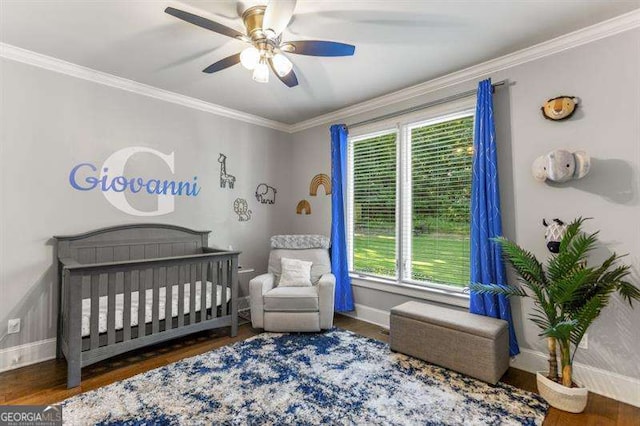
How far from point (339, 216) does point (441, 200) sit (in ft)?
4.04

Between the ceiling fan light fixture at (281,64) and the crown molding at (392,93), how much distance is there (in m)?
1.71

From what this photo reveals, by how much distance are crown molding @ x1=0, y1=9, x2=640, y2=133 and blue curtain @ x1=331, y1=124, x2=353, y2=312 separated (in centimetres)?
36

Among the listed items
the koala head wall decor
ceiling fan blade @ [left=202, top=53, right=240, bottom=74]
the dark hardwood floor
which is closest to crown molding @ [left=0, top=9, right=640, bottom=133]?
the koala head wall decor

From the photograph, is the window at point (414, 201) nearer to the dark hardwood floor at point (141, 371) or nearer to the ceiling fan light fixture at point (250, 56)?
the dark hardwood floor at point (141, 371)

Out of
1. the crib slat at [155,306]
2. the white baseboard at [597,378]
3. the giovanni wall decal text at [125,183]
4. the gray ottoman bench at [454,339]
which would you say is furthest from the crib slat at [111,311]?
the white baseboard at [597,378]

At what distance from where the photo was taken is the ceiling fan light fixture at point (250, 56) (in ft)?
6.31

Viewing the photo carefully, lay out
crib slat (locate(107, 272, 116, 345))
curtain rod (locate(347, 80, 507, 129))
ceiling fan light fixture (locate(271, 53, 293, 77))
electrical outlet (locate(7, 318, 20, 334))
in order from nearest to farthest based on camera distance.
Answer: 1. ceiling fan light fixture (locate(271, 53, 293, 77))
2. crib slat (locate(107, 272, 116, 345))
3. electrical outlet (locate(7, 318, 20, 334))
4. curtain rod (locate(347, 80, 507, 129))

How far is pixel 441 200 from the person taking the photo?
3.11m

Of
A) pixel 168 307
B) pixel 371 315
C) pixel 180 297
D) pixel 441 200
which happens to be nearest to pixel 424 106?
pixel 441 200

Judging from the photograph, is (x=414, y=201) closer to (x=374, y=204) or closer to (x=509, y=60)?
(x=374, y=204)

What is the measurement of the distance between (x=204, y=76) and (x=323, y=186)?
6.32ft

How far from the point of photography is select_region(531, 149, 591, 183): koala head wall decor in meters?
2.20

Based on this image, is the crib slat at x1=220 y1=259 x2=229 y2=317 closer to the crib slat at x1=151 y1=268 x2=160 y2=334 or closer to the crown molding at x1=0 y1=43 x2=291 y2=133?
the crib slat at x1=151 y1=268 x2=160 y2=334

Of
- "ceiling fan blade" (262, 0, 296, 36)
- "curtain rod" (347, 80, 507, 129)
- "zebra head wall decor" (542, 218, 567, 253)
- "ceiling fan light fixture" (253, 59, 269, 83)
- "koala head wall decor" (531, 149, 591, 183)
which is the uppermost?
"curtain rod" (347, 80, 507, 129)
